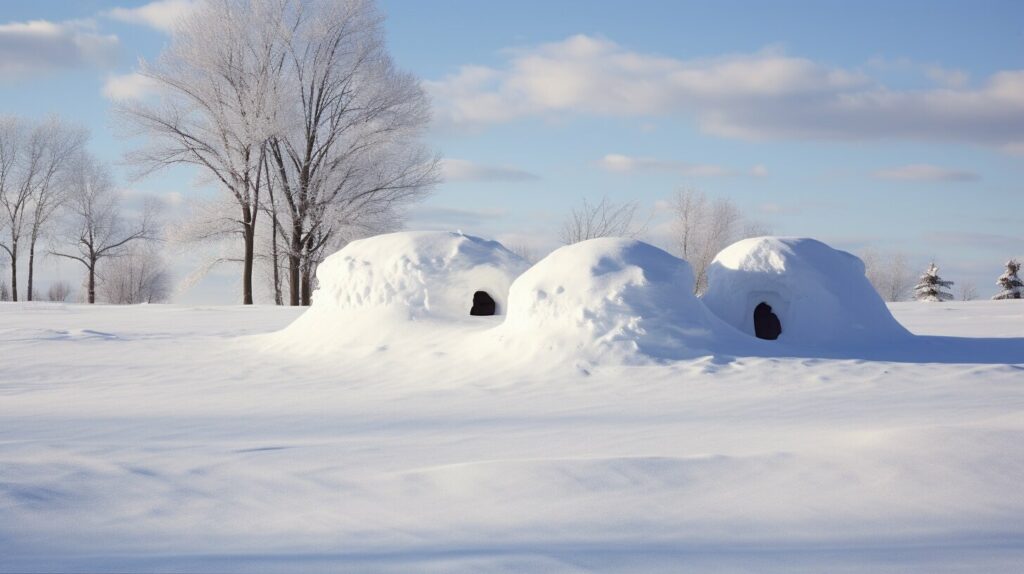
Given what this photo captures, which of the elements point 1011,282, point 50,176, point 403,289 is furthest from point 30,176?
point 1011,282

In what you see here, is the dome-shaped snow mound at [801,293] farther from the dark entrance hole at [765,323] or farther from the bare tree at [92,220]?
the bare tree at [92,220]

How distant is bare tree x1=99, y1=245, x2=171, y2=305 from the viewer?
4884 centimetres

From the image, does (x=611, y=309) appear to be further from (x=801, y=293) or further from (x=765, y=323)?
(x=765, y=323)

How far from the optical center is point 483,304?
16312 millimetres

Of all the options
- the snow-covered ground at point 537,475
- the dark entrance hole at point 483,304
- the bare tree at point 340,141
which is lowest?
the snow-covered ground at point 537,475

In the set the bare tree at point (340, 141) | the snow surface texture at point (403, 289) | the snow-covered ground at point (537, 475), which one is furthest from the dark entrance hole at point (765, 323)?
the bare tree at point (340, 141)

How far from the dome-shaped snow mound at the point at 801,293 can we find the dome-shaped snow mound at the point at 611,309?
5.94 feet

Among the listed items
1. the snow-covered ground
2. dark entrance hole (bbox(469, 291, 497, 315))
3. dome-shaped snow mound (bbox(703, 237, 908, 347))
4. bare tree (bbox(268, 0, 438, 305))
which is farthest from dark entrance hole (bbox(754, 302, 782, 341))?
bare tree (bbox(268, 0, 438, 305))

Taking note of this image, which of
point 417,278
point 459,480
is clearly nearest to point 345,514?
point 459,480

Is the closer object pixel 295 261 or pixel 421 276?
pixel 421 276

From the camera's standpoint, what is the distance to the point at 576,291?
12219 millimetres

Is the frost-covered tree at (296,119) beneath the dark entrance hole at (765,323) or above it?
above

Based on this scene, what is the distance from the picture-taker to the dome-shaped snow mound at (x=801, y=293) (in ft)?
45.5

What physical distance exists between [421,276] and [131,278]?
4027 centimetres
